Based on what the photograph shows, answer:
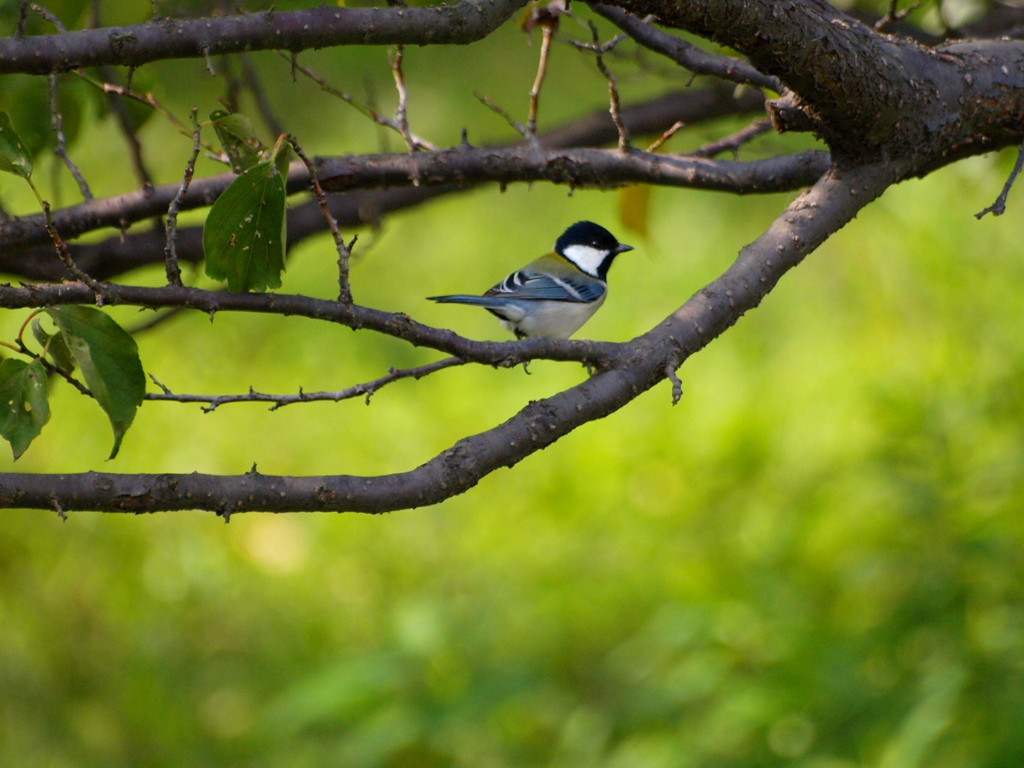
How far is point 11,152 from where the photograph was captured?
1.12 meters

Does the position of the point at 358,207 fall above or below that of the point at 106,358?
above

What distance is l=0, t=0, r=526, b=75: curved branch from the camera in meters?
1.10

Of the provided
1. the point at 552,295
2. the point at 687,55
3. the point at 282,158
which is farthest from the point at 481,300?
the point at 282,158

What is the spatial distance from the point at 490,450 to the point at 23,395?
21.6 inches

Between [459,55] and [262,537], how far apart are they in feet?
10.8

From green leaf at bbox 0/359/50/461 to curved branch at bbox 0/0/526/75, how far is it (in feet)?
1.09

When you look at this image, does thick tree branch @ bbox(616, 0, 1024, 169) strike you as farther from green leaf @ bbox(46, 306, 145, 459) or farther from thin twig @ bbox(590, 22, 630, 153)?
green leaf @ bbox(46, 306, 145, 459)

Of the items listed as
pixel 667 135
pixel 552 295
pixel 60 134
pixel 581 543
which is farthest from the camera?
pixel 581 543

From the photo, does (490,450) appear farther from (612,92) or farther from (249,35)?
(612,92)

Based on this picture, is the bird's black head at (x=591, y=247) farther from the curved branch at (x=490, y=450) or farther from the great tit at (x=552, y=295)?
the curved branch at (x=490, y=450)

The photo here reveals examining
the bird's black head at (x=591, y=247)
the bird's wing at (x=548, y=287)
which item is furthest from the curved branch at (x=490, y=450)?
the bird's black head at (x=591, y=247)

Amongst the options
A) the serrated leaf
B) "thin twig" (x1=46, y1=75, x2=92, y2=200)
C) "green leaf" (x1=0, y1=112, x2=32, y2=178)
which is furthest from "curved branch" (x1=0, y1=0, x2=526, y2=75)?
the serrated leaf

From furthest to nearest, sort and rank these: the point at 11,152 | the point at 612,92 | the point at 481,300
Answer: the point at 481,300
the point at 612,92
the point at 11,152

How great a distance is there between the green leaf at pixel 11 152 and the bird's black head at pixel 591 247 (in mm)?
2249
